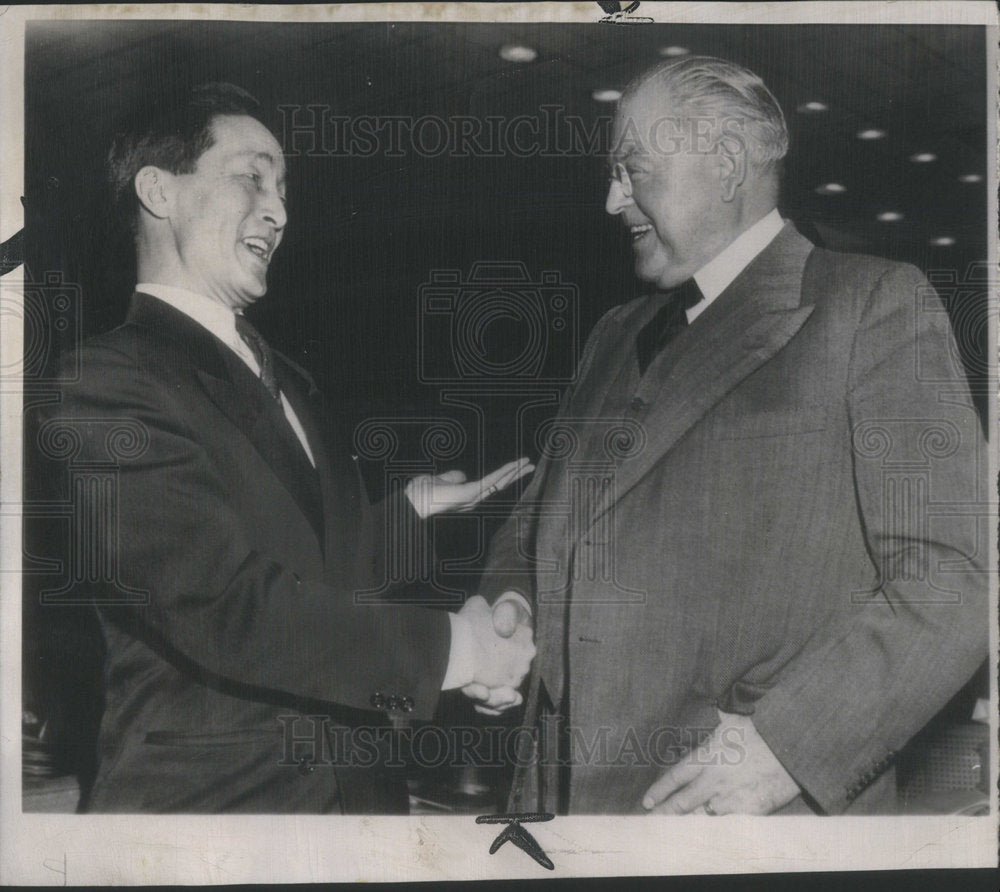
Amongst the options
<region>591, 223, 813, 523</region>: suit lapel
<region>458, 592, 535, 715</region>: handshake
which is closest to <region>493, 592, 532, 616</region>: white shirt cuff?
<region>458, 592, 535, 715</region>: handshake

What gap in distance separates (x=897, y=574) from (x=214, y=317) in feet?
5.67

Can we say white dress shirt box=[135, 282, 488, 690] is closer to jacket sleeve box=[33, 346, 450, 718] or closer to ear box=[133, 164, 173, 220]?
jacket sleeve box=[33, 346, 450, 718]

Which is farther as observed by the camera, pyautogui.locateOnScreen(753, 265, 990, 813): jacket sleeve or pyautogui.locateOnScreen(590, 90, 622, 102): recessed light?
pyautogui.locateOnScreen(590, 90, 622, 102): recessed light

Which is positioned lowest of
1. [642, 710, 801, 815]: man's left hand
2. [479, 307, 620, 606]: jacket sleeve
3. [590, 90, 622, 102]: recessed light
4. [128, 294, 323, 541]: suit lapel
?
[642, 710, 801, 815]: man's left hand

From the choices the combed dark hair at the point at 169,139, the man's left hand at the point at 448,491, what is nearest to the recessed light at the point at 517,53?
the combed dark hair at the point at 169,139

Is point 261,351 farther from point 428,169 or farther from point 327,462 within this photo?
point 428,169

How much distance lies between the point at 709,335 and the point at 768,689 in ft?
2.74

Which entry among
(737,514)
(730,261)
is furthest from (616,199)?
(737,514)

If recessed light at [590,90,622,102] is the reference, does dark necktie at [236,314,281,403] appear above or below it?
below

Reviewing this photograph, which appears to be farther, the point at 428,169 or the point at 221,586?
the point at 428,169

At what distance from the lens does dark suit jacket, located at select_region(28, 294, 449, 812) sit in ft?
7.68

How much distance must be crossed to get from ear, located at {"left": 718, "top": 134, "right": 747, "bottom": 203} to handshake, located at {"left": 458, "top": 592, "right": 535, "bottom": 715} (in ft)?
3.60

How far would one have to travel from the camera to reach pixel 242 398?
236cm

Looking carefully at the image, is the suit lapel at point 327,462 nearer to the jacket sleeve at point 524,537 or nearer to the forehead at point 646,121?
the jacket sleeve at point 524,537
